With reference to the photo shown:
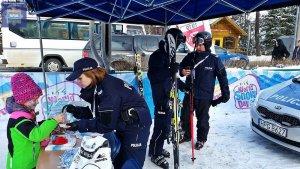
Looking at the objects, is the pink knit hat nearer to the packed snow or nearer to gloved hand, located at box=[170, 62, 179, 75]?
gloved hand, located at box=[170, 62, 179, 75]

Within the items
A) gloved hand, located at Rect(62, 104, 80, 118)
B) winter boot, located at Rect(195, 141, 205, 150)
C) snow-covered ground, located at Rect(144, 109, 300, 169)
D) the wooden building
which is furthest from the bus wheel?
the wooden building

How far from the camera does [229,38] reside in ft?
112

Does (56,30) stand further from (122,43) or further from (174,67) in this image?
(174,67)

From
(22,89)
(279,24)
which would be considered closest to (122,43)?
(22,89)

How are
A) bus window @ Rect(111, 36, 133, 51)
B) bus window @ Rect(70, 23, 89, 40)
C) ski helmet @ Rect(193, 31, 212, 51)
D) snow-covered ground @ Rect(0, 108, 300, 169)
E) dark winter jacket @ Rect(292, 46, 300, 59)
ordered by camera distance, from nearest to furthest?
1. snow-covered ground @ Rect(0, 108, 300, 169)
2. ski helmet @ Rect(193, 31, 212, 51)
3. dark winter jacket @ Rect(292, 46, 300, 59)
4. bus window @ Rect(111, 36, 133, 51)
5. bus window @ Rect(70, 23, 89, 40)

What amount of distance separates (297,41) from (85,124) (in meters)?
10.5

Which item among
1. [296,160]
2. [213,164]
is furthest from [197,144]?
[296,160]

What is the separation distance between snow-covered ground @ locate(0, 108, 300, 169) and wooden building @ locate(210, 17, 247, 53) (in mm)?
27729

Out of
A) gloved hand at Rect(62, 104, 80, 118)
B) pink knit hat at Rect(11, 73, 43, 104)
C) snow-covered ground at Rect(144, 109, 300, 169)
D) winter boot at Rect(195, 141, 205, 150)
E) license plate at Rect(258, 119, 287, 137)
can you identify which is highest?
pink knit hat at Rect(11, 73, 43, 104)

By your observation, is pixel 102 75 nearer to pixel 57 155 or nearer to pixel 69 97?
pixel 57 155

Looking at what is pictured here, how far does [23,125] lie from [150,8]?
8.71ft

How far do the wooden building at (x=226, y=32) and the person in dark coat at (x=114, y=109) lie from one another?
30456 mm

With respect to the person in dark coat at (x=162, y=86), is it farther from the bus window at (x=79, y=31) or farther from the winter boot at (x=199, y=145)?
the bus window at (x=79, y=31)

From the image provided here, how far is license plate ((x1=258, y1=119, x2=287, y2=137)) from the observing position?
3802mm
